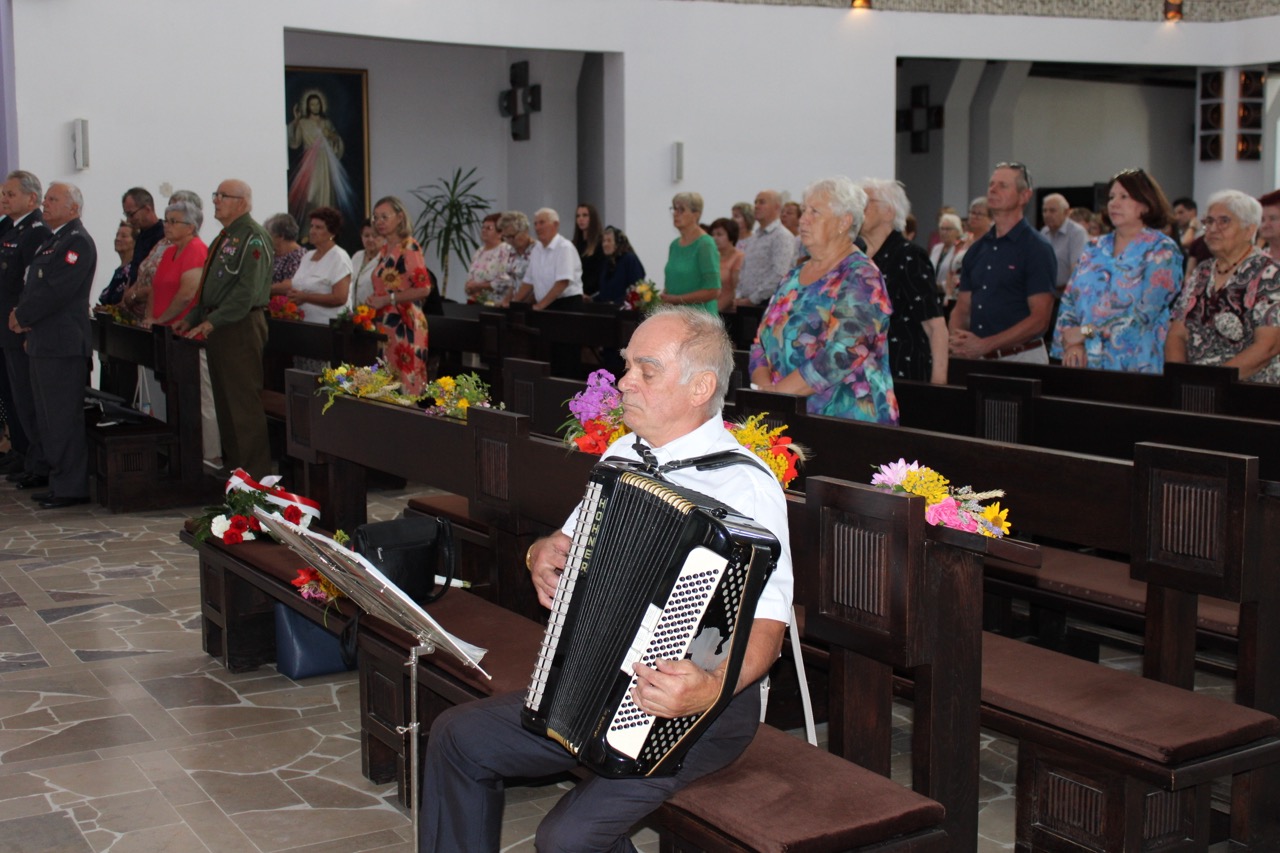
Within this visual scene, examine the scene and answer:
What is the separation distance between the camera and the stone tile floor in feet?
12.2

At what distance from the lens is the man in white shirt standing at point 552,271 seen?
35.8 feet

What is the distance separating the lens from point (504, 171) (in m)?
16.6

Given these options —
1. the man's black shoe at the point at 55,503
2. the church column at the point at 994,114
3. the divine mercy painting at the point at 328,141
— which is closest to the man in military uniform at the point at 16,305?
the man's black shoe at the point at 55,503

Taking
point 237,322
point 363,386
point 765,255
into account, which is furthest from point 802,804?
point 765,255

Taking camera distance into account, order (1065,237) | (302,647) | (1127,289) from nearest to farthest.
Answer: (302,647) → (1127,289) → (1065,237)

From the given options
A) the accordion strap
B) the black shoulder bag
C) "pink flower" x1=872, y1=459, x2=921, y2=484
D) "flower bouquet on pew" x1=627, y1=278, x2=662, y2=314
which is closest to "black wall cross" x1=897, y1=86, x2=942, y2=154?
"flower bouquet on pew" x1=627, y1=278, x2=662, y2=314

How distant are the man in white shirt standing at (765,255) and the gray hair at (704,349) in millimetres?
8361

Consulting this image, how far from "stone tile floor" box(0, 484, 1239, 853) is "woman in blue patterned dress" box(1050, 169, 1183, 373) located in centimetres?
150

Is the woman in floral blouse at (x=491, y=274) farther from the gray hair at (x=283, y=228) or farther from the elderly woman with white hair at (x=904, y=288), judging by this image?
the elderly woman with white hair at (x=904, y=288)

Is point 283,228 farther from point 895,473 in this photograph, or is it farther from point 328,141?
point 895,473

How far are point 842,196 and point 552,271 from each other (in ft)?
21.9

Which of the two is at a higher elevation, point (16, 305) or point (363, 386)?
point (16, 305)

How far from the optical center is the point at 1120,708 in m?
3.16

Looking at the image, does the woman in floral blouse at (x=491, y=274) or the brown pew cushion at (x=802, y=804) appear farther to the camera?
the woman in floral blouse at (x=491, y=274)
